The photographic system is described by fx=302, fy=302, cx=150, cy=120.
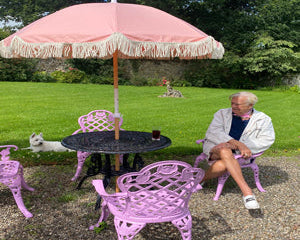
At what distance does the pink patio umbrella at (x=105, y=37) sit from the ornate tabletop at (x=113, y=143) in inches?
39.6

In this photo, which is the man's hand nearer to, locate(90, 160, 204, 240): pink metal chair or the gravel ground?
the gravel ground

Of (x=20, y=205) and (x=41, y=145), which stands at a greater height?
(x=20, y=205)

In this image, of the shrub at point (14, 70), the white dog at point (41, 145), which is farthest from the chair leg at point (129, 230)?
the shrub at point (14, 70)

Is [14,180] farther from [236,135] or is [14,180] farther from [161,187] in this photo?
[236,135]

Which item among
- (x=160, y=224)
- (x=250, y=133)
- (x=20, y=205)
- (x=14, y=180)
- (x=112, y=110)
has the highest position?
(x=250, y=133)

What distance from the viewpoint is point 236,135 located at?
419cm

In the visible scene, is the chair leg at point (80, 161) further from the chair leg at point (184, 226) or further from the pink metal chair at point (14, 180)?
the chair leg at point (184, 226)

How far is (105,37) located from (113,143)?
4.62 ft

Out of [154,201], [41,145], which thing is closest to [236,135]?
[154,201]

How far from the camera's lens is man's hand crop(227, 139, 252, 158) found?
12.4 ft

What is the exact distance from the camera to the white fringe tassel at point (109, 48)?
2527 millimetres

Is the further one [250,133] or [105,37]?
[250,133]

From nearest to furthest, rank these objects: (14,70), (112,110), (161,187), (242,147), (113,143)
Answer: (161,187)
(113,143)
(242,147)
(112,110)
(14,70)

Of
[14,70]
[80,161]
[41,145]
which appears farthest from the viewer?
[14,70]
